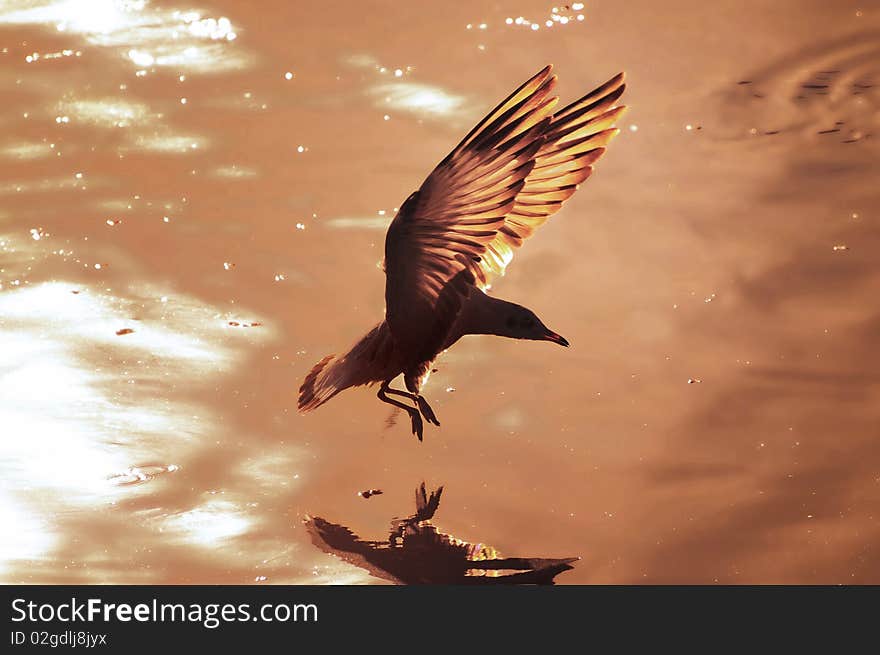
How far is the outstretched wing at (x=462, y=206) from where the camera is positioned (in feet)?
7.55

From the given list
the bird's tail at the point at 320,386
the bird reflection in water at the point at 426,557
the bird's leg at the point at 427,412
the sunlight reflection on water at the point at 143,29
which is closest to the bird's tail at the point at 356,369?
the bird's tail at the point at 320,386

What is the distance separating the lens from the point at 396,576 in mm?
2549

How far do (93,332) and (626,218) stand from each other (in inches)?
61.8

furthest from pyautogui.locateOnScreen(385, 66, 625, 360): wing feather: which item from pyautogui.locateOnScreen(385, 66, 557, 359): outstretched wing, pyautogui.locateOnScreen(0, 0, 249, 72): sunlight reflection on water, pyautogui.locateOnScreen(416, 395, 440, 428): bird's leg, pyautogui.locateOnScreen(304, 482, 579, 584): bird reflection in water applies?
pyautogui.locateOnScreen(0, 0, 249, 72): sunlight reflection on water

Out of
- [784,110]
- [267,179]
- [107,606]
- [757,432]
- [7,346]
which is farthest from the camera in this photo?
[784,110]

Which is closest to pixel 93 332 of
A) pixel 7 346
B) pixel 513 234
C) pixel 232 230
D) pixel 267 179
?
pixel 7 346

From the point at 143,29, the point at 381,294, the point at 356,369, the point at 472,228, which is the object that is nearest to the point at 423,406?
the point at 356,369

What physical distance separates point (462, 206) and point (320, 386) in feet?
2.12

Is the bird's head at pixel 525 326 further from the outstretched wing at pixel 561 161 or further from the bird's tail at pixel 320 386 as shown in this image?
the bird's tail at pixel 320 386

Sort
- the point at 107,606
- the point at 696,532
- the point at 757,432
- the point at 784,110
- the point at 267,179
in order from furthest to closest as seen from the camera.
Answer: the point at 784,110, the point at 267,179, the point at 757,432, the point at 696,532, the point at 107,606

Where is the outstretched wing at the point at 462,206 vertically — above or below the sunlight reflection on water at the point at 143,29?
below

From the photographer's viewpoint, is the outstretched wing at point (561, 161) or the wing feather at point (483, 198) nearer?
the wing feather at point (483, 198)

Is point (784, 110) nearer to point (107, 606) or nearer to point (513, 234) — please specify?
point (513, 234)

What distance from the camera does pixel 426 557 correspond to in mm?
2611
